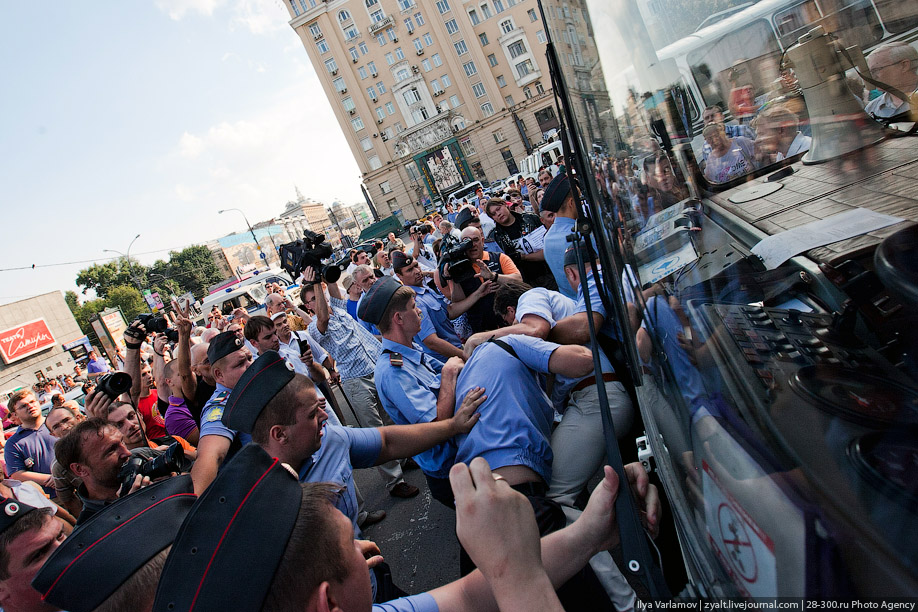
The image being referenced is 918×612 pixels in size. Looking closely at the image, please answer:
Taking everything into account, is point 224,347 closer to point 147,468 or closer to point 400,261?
point 147,468

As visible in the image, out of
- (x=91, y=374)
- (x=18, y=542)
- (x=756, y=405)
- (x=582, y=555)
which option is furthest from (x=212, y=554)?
(x=91, y=374)


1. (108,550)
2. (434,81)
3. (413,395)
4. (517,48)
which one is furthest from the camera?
(434,81)

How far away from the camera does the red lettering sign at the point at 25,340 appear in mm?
33281

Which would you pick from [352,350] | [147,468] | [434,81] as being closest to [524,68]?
[434,81]

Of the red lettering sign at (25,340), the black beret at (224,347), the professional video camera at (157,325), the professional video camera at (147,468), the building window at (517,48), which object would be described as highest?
the building window at (517,48)

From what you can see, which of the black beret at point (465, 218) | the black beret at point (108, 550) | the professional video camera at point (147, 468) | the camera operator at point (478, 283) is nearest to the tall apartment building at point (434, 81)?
the black beret at point (465, 218)

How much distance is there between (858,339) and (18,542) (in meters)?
3.10

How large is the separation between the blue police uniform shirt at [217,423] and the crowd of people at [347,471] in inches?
0.5

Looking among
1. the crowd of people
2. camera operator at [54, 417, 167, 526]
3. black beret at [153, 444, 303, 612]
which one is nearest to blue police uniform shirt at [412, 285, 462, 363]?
the crowd of people

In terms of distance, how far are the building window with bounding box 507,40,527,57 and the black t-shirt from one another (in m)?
46.7

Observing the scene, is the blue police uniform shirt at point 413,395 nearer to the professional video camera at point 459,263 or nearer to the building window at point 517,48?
the professional video camera at point 459,263

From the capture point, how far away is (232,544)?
110 centimetres

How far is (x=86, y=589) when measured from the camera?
1349 mm

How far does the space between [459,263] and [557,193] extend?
1038 millimetres
